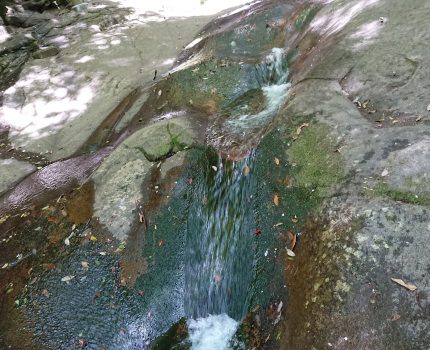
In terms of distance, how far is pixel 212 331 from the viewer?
4445mm

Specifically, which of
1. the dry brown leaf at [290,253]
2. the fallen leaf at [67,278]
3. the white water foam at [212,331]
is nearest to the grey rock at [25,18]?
the fallen leaf at [67,278]

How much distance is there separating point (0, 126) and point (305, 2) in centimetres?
752

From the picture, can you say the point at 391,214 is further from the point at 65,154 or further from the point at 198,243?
the point at 65,154

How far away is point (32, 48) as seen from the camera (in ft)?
38.5

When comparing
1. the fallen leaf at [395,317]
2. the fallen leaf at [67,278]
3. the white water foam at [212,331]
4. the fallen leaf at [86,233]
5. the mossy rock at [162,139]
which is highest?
the mossy rock at [162,139]

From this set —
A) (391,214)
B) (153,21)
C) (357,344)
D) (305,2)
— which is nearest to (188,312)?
(357,344)

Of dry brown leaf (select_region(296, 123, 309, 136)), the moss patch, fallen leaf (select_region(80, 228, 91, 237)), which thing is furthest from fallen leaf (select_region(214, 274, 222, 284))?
dry brown leaf (select_region(296, 123, 309, 136))

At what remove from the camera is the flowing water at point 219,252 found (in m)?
4.34

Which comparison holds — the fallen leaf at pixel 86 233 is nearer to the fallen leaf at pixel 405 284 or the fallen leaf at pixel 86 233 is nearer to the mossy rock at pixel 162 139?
the mossy rock at pixel 162 139

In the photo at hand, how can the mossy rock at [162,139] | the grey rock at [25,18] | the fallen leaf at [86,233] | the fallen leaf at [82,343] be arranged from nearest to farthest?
the fallen leaf at [82,343], the fallen leaf at [86,233], the mossy rock at [162,139], the grey rock at [25,18]

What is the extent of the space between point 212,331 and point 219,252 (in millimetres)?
905

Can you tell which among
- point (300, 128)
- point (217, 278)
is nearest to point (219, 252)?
point (217, 278)

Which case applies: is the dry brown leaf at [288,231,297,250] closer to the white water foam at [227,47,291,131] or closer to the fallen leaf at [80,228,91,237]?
the white water foam at [227,47,291,131]

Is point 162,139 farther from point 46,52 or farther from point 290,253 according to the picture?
point 46,52
